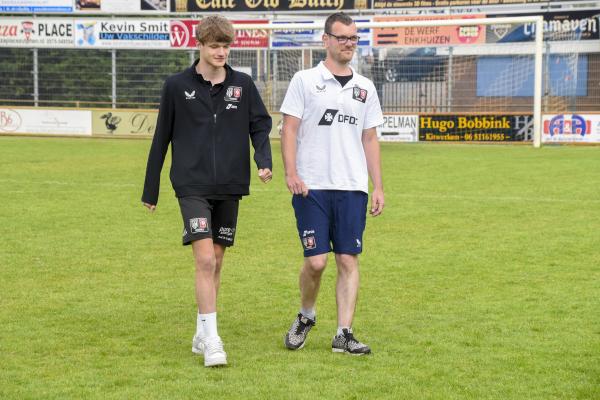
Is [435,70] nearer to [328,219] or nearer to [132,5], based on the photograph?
[132,5]

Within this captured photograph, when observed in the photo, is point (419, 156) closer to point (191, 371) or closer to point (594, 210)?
point (594, 210)

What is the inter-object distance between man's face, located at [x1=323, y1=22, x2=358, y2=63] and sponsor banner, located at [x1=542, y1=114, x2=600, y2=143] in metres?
23.8

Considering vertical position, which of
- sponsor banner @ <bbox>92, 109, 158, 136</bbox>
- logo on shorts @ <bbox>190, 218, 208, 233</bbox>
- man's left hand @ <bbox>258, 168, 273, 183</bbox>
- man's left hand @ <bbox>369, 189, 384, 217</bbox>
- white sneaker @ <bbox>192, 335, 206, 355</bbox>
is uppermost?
sponsor banner @ <bbox>92, 109, 158, 136</bbox>

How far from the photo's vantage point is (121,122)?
3381 centimetres

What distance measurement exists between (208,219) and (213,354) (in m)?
0.81

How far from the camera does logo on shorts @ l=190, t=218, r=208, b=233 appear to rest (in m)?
6.31

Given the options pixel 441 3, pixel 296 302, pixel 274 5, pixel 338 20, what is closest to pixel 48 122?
pixel 274 5

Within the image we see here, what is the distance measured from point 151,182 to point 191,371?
118cm

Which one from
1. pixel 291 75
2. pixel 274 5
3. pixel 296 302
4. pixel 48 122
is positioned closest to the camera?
pixel 296 302

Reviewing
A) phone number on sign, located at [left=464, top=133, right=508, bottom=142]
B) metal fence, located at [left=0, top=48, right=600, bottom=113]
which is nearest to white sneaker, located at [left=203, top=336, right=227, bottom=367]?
phone number on sign, located at [left=464, top=133, right=508, bottom=142]

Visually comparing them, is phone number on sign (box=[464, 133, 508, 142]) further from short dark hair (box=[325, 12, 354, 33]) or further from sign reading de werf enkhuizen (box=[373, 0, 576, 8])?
short dark hair (box=[325, 12, 354, 33])

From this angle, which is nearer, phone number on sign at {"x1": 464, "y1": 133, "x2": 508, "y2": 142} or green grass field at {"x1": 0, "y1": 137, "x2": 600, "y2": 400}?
green grass field at {"x1": 0, "y1": 137, "x2": 600, "y2": 400}

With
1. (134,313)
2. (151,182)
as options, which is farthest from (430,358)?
(134,313)

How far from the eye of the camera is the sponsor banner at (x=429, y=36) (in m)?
34.2
